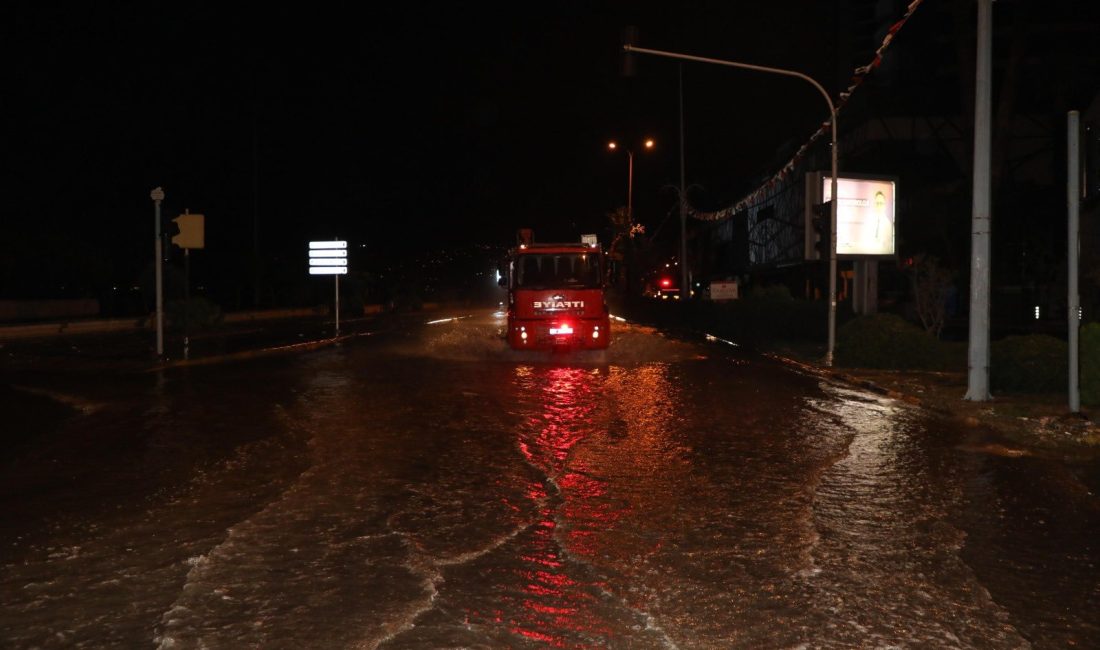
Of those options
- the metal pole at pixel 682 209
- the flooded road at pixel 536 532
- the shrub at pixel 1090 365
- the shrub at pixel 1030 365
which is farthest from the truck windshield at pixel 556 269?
the metal pole at pixel 682 209

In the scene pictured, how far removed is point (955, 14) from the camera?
24703 millimetres

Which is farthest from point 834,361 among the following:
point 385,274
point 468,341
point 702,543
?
point 385,274

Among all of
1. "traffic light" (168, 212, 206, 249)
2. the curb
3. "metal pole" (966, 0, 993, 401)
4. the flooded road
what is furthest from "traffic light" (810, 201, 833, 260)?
"traffic light" (168, 212, 206, 249)

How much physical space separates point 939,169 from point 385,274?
3625cm

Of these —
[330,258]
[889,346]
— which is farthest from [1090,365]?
[330,258]

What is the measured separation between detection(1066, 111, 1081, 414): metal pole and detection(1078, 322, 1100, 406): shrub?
1.08 m

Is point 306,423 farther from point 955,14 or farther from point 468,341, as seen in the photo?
point 955,14

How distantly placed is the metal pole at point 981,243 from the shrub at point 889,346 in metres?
5.49

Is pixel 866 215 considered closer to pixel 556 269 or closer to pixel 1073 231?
pixel 556 269

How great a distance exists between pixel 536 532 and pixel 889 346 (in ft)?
49.2

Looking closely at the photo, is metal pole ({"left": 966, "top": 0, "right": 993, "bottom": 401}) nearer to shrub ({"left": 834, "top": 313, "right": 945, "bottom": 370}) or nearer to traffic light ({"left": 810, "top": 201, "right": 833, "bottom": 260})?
shrub ({"left": 834, "top": 313, "right": 945, "bottom": 370})

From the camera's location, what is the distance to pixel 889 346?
67.2 feet

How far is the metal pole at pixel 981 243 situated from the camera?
14.3 m

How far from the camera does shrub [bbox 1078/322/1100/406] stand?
45.9 ft
